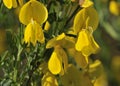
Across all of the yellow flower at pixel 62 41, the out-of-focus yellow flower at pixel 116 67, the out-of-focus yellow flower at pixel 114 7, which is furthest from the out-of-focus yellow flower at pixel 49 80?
the out-of-focus yellow flower at pixel 116 67

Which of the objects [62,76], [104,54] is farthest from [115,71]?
[62,76]

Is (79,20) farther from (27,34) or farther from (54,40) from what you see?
(27,34)

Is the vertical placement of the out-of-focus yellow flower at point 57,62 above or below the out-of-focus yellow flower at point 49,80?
above

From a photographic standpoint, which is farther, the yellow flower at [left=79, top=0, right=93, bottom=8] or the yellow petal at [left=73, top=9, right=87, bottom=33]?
the yellow petal at [left=73, top=9, right=87, bottom=33]

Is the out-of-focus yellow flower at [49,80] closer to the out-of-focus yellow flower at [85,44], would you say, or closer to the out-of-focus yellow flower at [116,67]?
the out-of-focus yellow flower at [85,44]

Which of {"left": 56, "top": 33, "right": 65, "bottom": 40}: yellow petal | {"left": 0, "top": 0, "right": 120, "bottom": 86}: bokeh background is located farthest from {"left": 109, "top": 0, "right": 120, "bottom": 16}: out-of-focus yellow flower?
{"left": 56, "top": 33, "right": 65, "bottom": 40}: yellow petal

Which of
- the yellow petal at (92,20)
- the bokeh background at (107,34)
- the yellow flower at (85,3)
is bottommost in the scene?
the bokeh background at (107,34)

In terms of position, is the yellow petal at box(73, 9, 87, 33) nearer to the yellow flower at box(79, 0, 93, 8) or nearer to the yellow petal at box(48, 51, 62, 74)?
the yellow flower at box(79, 0, 93, 8)
